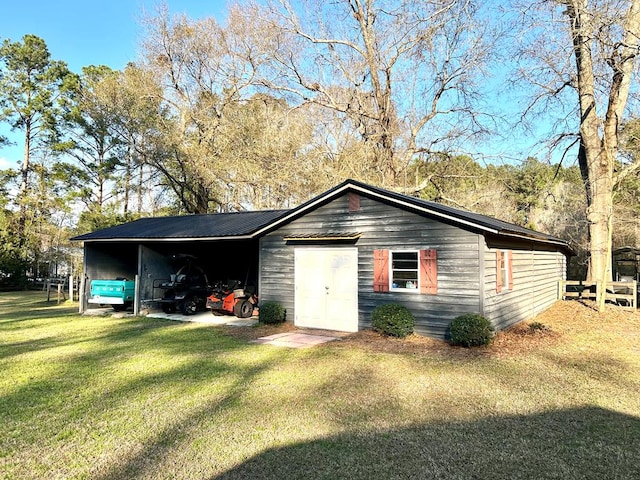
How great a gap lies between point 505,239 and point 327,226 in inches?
166

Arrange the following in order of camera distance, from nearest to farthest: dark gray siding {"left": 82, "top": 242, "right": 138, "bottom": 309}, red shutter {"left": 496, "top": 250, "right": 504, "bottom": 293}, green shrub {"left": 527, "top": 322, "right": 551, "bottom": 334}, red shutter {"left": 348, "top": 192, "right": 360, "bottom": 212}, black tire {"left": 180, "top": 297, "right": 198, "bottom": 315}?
1. red shutter {"left": 496, "top": 250, "right": 504, "bottom": 293}
2. green shrub {"left": 527, "top": 322, "right": 551, "bottom": 334}
3. red shutter {"left": 348, "top": 192, "right": 360, "bottom": 212}
4. black tire {"left": 180, "top": 297, "right": 198, "bottom": 315}
5. dark gray siding {"left": 82, "top": 242, "right": 138, "bottom": 309}

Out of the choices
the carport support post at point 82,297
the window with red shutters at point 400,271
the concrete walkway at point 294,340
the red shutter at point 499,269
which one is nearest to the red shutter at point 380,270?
the window with red shutters at point 400,271

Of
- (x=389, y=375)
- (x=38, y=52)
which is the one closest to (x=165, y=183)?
(x=38, y=52)

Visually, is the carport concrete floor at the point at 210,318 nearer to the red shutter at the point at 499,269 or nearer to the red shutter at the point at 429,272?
the red shutter at the point at 429,272

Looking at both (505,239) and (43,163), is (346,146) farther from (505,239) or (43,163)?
(43,163)

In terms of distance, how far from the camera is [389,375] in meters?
6.20

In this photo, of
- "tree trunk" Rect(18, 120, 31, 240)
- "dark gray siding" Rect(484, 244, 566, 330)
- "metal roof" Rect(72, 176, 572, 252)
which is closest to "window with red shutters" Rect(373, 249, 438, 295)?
"metal roof" Rect(72, 176, 572, 252)

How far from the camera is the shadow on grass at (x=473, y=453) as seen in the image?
134 inches

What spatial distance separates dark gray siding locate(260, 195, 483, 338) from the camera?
8.52 meters

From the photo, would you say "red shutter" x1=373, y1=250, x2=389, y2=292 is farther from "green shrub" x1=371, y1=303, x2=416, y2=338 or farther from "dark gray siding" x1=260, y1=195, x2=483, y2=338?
"green shrub" x1=371, y1=303, x2=416, y2=338

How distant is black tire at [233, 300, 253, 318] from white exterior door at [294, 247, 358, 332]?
258cm

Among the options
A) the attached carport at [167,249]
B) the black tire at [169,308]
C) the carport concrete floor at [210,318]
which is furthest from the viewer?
the black tire at [169,308]

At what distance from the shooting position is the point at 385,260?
936 centimetres

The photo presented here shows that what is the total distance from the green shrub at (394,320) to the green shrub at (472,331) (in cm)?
100
